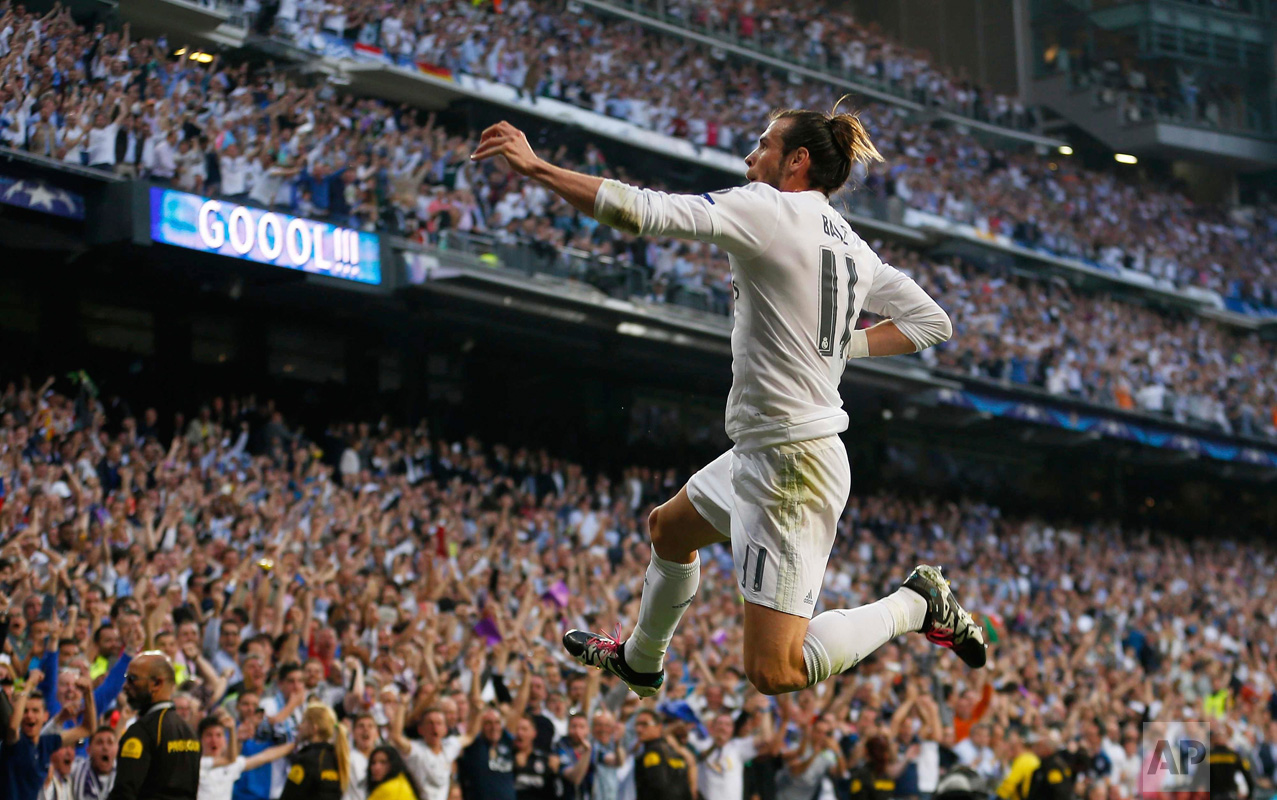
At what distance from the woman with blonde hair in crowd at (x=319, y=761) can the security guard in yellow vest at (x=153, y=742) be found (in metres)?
1.34

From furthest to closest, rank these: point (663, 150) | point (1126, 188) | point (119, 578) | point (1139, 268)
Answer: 1. point (1126, 188)
2. point (1139, 268)
3. point (663, 150)
4. point (119, 578)

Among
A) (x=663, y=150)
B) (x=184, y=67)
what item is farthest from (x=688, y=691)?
(x=663, y=150)

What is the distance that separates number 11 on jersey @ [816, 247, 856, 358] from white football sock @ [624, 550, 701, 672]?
1015mm

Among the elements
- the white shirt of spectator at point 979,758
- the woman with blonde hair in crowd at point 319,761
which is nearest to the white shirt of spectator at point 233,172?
the woman with blonde hair in crowd at point 319,761

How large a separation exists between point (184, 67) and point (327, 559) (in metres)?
7.52

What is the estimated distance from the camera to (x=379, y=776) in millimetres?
9523

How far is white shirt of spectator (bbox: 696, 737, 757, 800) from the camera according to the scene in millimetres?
11430

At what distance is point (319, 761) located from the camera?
9203 mm

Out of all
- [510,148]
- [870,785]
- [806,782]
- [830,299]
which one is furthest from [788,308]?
[806,782]

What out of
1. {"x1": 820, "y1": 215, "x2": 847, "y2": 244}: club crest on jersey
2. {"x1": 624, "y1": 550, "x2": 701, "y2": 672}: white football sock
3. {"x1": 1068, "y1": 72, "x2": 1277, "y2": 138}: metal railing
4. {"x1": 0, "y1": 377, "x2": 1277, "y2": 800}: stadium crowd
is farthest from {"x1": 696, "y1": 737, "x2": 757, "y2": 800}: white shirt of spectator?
{"x1": 1068, "y1": 72, "x2": 1277, "y2": 138}: metal railing

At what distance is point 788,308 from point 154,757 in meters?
4.53

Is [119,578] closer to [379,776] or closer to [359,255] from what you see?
[379,776]

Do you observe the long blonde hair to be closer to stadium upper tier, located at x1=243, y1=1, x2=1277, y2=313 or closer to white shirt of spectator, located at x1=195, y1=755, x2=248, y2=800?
white shirt of spectator, located at x1=195, y1=755, x2=248, y2=800

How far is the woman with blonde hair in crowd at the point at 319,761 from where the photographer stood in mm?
9180
